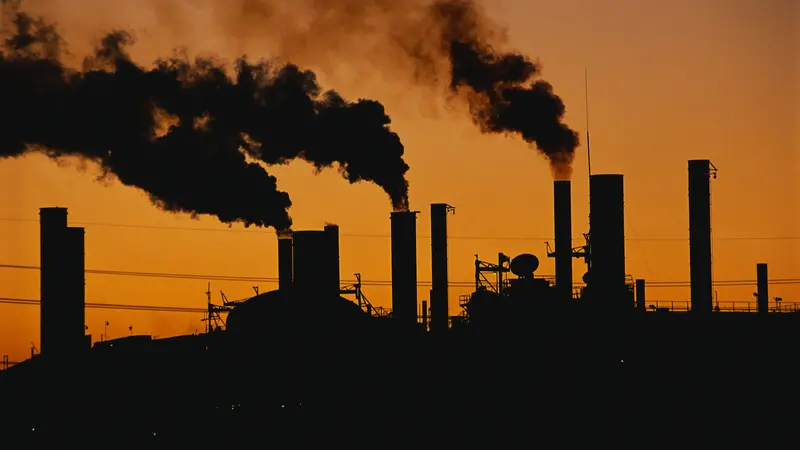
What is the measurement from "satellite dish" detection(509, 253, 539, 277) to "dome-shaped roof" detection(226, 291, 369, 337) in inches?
238

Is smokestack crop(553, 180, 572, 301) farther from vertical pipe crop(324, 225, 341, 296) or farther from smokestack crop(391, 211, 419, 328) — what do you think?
vertical pipe crop(324, 225, 341, 296)

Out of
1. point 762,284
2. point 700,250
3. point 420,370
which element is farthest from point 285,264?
point 762,284

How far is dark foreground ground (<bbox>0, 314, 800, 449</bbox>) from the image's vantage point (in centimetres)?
3669

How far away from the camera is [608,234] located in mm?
39875

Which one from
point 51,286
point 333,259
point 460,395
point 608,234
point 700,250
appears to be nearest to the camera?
point 460,395

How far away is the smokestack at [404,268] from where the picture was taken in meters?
46.2

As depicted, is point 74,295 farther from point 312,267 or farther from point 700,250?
point 700,250

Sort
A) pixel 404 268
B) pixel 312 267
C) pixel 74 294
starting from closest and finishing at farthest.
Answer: pixel 74 294 < pixel 312 267 < pixel 404 268

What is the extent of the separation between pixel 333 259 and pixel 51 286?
11.0 meters

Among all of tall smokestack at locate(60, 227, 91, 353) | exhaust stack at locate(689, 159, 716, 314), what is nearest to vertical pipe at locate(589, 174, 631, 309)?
exhaust stack at locate(689, 159, 716, 314)

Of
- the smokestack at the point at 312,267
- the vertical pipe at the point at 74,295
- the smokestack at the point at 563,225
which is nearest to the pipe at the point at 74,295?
the vertical pipe at the point at 74,295

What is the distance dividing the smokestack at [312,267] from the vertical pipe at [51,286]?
8.60m

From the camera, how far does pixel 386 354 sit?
42.7m

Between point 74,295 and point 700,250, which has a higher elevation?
point 700,250
